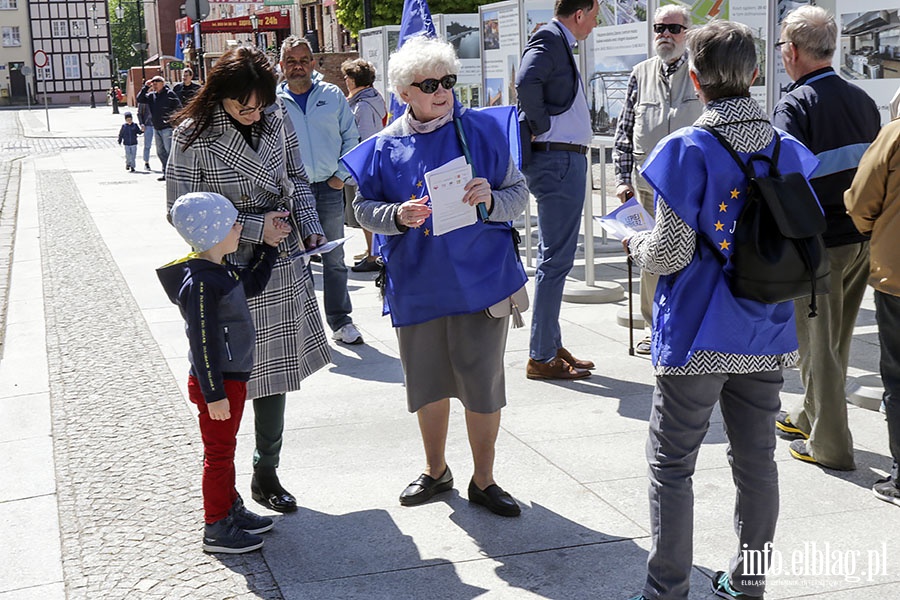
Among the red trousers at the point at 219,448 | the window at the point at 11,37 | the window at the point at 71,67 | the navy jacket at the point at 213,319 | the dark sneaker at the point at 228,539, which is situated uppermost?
the window at the point at 11,37

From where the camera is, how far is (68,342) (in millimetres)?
7836

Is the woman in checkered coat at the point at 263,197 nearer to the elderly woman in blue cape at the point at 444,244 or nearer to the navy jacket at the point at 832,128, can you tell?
the elderly woman in blue cape at the point at 444,244

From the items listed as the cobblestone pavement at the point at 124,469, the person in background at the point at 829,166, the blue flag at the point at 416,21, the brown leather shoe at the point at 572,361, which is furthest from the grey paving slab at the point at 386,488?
the blue flag at the point at 416,21

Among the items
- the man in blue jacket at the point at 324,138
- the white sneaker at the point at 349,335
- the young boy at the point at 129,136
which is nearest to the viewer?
the white sneaker at the point at 349,335

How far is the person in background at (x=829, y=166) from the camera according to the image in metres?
4.65

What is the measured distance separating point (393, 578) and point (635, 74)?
3627 mm

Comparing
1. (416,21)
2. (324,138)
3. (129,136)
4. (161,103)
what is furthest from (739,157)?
(129,136)

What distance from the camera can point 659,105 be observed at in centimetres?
626

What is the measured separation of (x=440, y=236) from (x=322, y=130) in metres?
3.72

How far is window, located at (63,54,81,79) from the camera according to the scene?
98625 millimetres

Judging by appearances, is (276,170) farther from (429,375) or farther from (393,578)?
(393,578)

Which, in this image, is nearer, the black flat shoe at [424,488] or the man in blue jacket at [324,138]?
the black flat shoe at [424,488]

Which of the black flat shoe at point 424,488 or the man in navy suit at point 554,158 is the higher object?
the man in navy suit at point 554,158

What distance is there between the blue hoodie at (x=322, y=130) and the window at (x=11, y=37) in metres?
99.9
